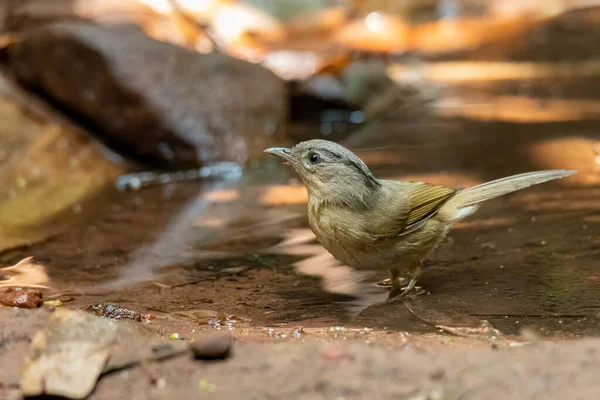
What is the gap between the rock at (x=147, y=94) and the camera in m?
8.52

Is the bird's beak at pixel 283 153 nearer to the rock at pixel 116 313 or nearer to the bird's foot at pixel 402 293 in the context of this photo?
the bird's foot at pixel 402 293

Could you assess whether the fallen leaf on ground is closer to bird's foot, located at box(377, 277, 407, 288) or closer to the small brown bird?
the small brown bird

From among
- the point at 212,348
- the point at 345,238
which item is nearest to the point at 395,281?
the point at 345,238

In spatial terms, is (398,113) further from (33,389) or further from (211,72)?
(33,389)

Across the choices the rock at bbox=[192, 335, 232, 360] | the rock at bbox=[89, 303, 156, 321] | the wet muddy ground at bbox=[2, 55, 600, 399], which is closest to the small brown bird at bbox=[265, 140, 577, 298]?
the wet muddy ground at bbox=[2, 55, 600, 399]

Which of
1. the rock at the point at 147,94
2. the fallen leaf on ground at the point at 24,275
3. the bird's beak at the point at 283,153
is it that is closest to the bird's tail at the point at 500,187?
the bird's beak at the point at 283,153

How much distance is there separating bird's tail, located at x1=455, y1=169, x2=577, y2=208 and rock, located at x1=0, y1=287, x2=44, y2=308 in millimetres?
2653

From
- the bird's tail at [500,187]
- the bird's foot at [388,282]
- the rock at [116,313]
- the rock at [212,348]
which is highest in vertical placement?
the bird's tail at [500,187]

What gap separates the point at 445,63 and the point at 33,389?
37.9 ft

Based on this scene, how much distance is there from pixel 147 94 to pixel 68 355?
19.6 feet

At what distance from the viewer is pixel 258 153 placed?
873cm

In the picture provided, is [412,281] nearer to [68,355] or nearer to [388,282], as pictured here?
[388,282]

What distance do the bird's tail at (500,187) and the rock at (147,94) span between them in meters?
4.30

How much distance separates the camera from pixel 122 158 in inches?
336
